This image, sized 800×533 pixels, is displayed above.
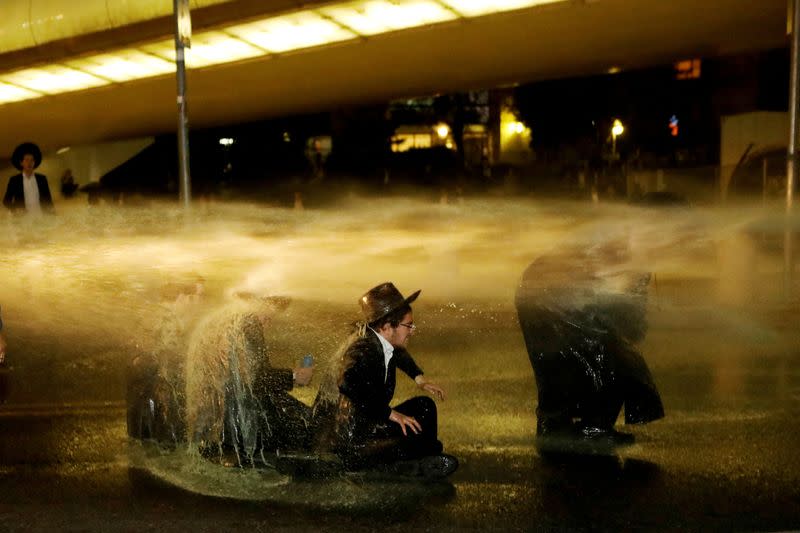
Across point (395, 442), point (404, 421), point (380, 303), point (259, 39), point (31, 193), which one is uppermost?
point (259, 39)

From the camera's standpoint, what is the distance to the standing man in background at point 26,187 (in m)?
8.72

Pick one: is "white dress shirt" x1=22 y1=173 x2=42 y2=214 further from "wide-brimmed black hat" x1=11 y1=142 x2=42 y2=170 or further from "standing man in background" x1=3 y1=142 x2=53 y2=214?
"wide-brimmed black hat" x1=11 y1=142 x2=42 y2=170

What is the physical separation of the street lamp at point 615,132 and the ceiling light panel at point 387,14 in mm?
20505

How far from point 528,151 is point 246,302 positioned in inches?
1703

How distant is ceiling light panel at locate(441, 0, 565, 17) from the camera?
12.4 metres

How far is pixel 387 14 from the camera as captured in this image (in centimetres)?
1332

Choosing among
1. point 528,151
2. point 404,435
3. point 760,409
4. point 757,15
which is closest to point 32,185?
point 404,435

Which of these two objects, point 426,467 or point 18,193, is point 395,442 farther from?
point 18,193

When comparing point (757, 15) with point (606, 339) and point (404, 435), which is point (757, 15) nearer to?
point (606, 339)

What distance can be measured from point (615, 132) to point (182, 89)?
1093 inches

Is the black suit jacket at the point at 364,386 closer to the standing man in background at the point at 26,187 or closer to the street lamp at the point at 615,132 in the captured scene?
the standing man in background at the point at 26,187

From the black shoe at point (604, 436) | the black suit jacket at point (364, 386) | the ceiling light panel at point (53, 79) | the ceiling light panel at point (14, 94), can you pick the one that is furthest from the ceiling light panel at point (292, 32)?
the black suit jacket at point (364, 386)

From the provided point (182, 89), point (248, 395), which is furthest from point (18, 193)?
point (248, 395)

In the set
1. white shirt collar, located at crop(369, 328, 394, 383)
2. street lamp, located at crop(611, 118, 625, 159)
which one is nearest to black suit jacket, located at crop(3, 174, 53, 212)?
white shirt collar, located at crop(369, 328, 394, 383)
